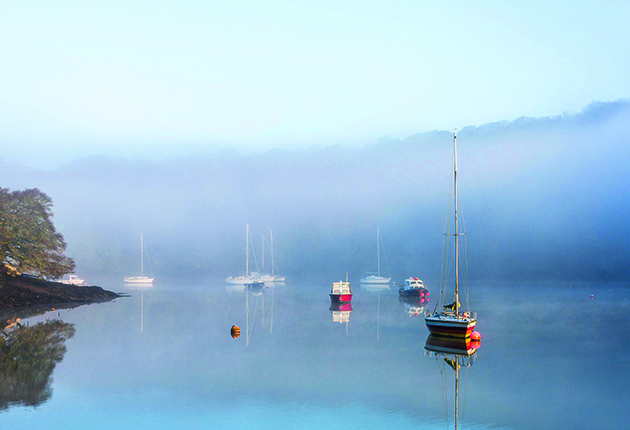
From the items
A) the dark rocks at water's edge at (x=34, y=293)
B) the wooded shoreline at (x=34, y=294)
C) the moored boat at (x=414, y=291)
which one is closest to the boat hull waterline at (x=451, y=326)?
the wooded shoreline at (x=34, y=294)

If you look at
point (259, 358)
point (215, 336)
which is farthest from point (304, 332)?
point (259, 358)

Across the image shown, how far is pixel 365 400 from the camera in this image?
31109 mm

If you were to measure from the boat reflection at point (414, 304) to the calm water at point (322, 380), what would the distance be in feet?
76.5

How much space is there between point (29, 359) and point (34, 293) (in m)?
50.4

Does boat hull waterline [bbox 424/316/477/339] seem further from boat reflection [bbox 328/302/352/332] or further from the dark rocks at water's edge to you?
the dark rocks at water's edge

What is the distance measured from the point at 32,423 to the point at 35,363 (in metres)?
15.4

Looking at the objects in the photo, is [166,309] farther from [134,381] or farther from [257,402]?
[257,402]

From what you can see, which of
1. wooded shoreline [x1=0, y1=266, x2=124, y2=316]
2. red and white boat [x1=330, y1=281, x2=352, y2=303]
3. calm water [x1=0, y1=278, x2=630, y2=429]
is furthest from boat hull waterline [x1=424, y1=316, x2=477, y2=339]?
wooded shoreline [x1=0, y1=266, x2=124, y2=316]

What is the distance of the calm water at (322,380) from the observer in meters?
27.7

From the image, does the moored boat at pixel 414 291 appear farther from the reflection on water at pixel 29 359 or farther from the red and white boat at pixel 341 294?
the reflection on water at pixel 29 359

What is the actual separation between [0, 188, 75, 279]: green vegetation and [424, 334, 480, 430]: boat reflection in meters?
60.5

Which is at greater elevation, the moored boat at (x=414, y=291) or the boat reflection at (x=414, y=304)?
the moored boat at (x=414, y=291)

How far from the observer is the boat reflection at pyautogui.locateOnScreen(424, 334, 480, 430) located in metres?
40.9

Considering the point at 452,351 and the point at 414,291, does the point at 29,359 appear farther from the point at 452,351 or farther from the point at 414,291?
the point at 414,291
